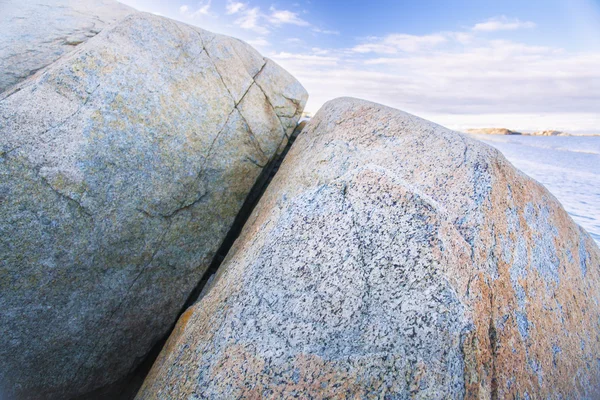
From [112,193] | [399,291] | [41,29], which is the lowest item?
[112,193]

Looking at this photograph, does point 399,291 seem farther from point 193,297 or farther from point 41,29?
point 41,29

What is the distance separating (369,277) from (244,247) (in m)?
1.26

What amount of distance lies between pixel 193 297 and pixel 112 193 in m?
1.46

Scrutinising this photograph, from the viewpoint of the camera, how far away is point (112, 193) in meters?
3.35

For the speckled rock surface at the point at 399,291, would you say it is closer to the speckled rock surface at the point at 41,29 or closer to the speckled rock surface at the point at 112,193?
the speckled rock surface at the point at 112,193

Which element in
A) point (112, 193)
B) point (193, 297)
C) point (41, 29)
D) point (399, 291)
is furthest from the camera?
point (41, 29)

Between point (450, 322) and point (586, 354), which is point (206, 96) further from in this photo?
point (586, 354)

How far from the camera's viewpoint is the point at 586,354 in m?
2.87

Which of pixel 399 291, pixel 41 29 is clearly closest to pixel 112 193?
pixel 399 291

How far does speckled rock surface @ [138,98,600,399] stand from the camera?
2.07 m

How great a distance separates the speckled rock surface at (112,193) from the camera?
305cm

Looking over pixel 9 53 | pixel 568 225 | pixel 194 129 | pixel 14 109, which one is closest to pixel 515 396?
pixel 568 225

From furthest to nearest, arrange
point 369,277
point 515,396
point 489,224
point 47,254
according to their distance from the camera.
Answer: point 47,254
point 489,224
point 369,277
point 515,396

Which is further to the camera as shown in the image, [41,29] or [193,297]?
[41,29]
